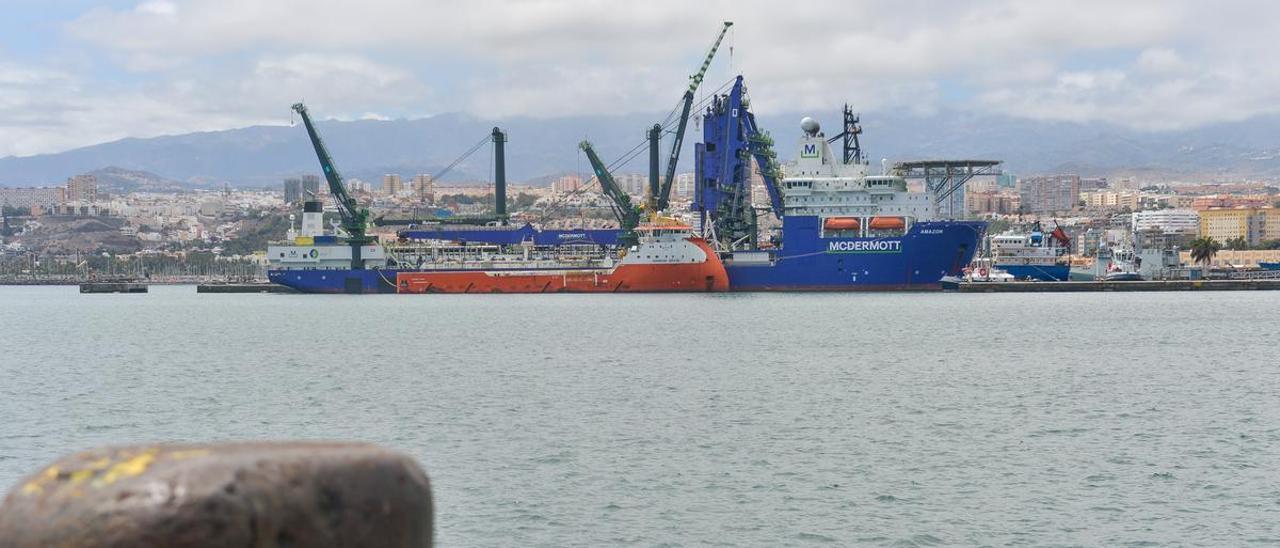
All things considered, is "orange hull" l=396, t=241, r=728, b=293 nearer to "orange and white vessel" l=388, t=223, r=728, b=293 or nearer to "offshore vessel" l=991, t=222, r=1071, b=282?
"orange and white vessel" l=388, t=223, r=728, b=293

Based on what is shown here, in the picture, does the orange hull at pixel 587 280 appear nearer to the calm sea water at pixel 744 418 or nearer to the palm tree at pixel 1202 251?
the calm sea water at pixel 744 418

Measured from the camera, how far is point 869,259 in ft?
233

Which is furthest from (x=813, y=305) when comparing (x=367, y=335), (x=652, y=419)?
(x=652, y=419)

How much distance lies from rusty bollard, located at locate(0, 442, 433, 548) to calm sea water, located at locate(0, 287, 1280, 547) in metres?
10.2

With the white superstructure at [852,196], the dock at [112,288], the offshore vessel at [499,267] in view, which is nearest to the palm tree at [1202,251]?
the white superstructure at [852,196]

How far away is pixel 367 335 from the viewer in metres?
44.5

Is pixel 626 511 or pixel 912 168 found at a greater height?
pixel 912 168

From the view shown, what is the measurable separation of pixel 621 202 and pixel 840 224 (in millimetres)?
18011

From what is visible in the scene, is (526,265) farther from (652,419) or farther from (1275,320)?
(652,419)

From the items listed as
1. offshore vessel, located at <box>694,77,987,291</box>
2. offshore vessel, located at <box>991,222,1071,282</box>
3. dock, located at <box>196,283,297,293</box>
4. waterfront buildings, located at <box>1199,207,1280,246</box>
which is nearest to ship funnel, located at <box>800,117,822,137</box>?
offshore vessel, located at <box>694,77,987,291</box>

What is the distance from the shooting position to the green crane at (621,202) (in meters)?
84.3

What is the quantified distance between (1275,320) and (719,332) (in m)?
22.2

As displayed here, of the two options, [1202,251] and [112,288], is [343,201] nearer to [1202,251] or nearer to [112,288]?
[112,288]

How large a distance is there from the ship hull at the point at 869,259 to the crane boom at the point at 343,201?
74.8 feet
